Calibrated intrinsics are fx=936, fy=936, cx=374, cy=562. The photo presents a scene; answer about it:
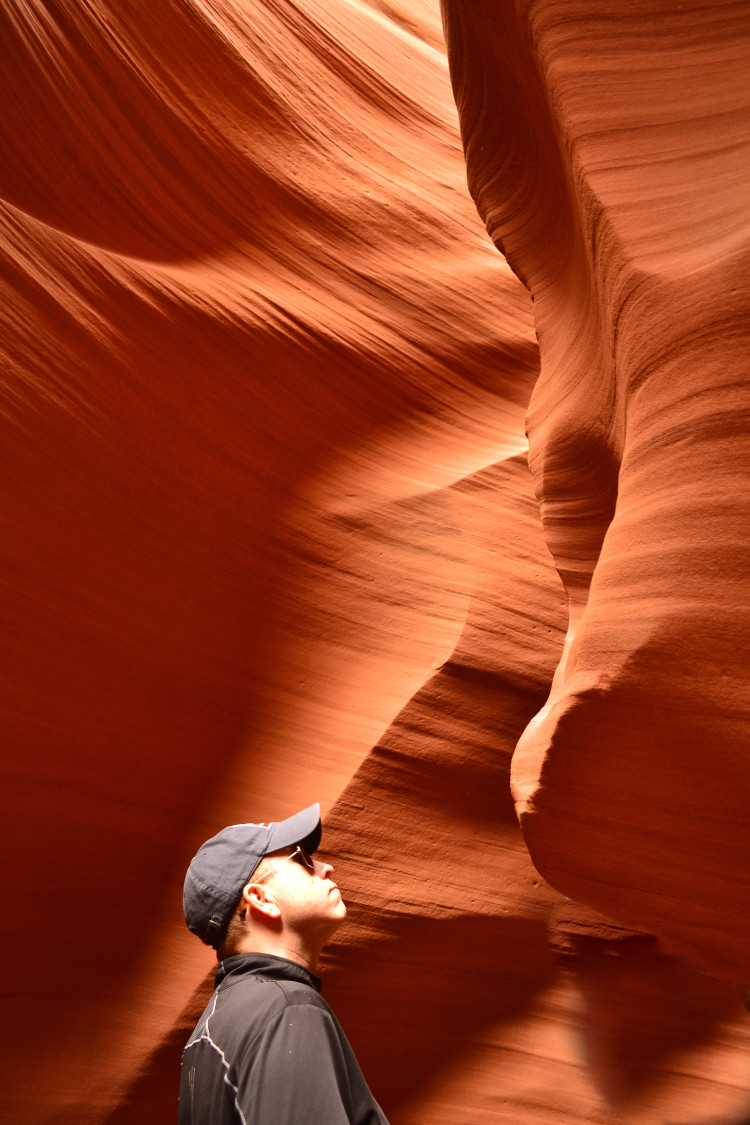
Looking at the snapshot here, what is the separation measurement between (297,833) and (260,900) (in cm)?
14

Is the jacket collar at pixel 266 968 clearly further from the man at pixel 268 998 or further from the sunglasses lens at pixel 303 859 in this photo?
the sunglasses lens at pixel 303 859

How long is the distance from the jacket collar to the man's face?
56mm

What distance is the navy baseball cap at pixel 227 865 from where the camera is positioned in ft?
5.00

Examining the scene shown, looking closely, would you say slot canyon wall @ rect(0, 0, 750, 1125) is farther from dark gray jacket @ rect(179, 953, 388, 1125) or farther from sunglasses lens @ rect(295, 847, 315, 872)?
dark gray jacket @ rect(179, 953, 388, 1125)

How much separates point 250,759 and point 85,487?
37.7 inches

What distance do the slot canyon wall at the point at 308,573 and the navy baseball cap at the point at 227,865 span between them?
47cm

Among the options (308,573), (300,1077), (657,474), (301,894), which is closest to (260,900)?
(301,894)

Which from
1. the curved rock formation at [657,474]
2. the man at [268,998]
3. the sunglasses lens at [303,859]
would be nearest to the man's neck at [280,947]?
the man at [268,998]

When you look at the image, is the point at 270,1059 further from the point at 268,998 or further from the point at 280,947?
the point at 280,947

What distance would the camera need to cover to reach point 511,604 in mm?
3066

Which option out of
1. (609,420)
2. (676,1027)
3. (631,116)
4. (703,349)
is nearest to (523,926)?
(676,1027)

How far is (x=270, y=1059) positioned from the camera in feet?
4.15

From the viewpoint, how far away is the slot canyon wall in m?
2.22

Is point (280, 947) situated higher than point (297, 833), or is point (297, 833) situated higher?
point (297, 833)
